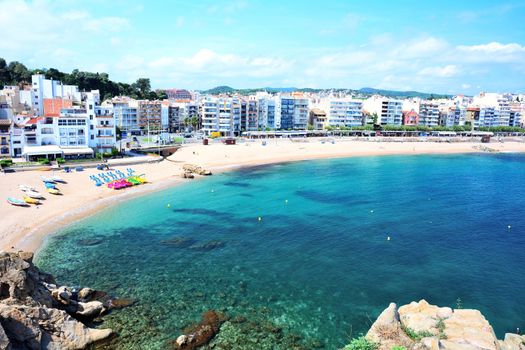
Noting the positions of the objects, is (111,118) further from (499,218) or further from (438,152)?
(438,152)

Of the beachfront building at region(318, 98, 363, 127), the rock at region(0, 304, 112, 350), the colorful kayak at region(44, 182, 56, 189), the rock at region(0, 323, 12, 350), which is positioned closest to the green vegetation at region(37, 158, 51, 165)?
the colorful kayak at region(44, 182, 56, 189)

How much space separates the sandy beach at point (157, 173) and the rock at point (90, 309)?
16.1m

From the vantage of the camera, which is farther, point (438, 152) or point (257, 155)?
point (438, 152)

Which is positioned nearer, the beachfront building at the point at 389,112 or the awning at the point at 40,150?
the awning at the point at 40,150

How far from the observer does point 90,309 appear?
95.3ft

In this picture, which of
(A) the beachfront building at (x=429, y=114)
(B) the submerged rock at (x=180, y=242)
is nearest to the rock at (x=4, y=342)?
(B) the submerged rock at (x=180, y=242)

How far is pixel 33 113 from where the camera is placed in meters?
98.6

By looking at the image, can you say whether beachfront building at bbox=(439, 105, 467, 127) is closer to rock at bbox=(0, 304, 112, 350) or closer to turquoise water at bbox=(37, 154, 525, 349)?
turquoise water at bbox=(37, 154, 525, 349)

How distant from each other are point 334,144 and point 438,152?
106 feet

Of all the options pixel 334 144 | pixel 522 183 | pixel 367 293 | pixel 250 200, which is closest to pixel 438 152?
pixel 334 144

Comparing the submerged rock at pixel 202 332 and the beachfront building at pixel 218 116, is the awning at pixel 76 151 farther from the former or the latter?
the submerged rock at pixel 202 332

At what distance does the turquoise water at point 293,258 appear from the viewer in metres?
29.4

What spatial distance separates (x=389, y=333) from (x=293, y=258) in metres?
18.1

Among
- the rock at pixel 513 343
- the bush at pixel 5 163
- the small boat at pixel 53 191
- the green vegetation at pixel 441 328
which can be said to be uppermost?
the bush at pixel 5 163
